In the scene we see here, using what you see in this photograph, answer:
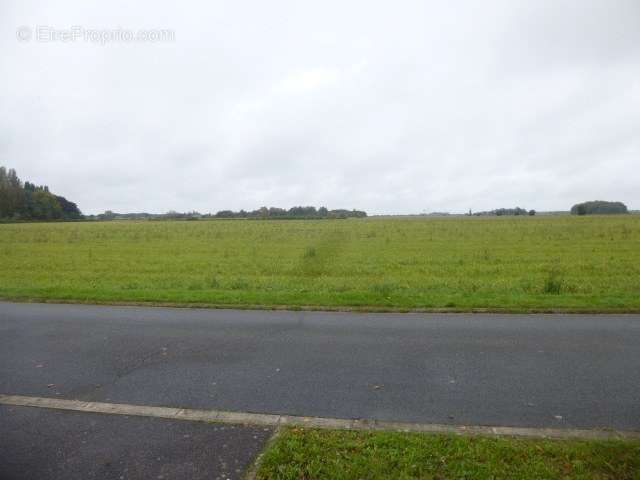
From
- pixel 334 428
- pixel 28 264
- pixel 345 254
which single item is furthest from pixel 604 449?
pixel 28 264

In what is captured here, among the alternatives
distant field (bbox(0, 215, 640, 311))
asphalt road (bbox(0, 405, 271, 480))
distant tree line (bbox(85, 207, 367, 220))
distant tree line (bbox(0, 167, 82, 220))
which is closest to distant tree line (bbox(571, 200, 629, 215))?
distant tree line (bbox(85, 207, 367, 220))

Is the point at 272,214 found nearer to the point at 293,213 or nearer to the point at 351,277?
the point at 293,213

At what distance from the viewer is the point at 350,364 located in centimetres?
480

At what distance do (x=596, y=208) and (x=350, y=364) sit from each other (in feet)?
378

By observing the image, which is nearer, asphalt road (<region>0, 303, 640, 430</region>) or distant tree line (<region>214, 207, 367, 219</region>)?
asphalt road (<region>0, 303, 640, 430</region>)

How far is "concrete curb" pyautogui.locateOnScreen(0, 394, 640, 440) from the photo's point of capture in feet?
10.8

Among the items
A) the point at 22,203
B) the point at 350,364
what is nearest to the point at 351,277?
the point at 350,364

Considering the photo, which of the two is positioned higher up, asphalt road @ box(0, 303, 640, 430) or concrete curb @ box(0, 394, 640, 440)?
asphalt road @ box(0, 303, 640, 430)

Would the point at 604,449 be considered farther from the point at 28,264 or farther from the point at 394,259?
the point at 28,264

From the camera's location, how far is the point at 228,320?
6820 mm

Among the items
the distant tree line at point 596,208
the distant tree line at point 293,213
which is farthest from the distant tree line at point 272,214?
the distant tree line at point 596,208

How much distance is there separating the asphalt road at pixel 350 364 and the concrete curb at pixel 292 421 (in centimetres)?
10

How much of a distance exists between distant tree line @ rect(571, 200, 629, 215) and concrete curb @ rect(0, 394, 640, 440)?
4356 inches

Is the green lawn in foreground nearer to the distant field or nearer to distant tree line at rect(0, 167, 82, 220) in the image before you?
the distant field
